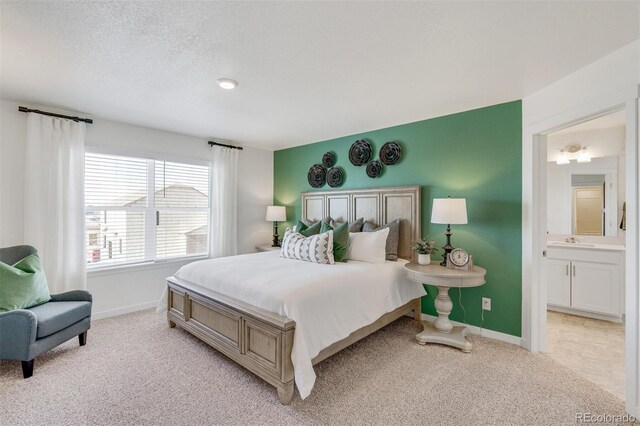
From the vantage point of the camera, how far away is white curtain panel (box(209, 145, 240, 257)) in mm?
4527

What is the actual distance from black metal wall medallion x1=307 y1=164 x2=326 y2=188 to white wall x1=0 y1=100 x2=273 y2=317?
3.46ft

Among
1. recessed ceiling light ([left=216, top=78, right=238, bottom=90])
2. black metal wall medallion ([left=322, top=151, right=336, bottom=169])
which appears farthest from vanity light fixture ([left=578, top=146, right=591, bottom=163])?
recessed ceiling light ([left=216, top=78, right=238, bottom=90])

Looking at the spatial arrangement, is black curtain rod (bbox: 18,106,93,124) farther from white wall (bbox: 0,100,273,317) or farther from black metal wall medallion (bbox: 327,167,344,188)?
black metal wall medallion (bbox: 327,167,344,188)

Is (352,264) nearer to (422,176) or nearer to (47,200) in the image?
(422,176)

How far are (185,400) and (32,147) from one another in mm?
3111

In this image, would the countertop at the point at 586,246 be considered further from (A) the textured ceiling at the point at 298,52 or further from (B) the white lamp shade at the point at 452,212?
(A) the textured ceiling at the point at 298,52

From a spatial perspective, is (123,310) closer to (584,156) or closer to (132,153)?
(132,153)

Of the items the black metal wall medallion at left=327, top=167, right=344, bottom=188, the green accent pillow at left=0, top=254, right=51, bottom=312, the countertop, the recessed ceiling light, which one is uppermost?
the recessed ceiling light

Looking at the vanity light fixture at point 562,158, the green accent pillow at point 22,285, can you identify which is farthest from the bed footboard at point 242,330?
the vanity light fixture at point 562,158

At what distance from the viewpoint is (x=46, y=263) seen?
312 centimetres

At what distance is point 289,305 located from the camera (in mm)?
2068

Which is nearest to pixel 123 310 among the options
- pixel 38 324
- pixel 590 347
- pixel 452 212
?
pixel 38 324

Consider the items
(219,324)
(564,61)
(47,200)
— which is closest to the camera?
(564,61)

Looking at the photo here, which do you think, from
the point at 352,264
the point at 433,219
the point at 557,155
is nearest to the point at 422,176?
the point at 433,219
